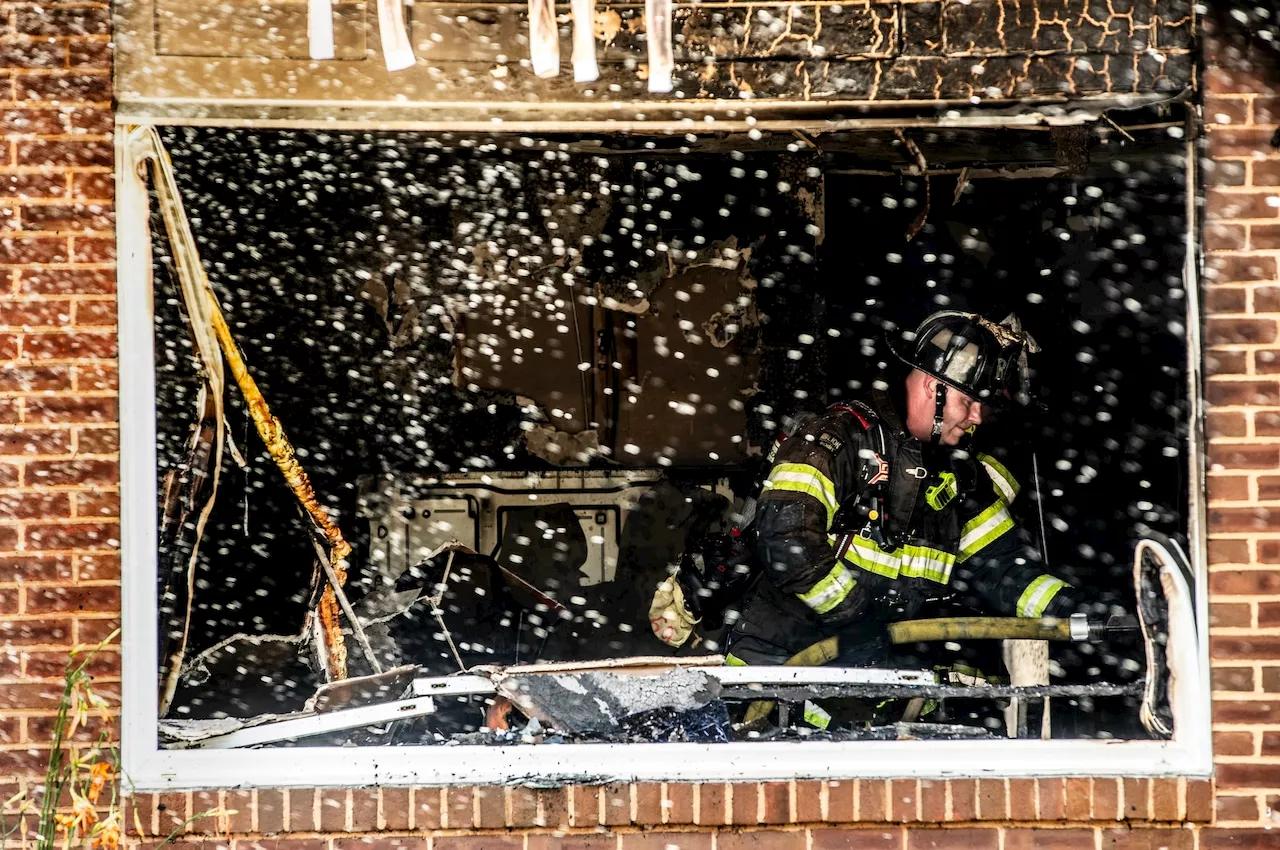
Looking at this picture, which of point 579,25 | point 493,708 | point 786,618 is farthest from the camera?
point 786,618

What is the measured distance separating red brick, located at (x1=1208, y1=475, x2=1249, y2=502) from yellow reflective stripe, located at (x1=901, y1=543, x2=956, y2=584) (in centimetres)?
125

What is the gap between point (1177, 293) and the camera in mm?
4793

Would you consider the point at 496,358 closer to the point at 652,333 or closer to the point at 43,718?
the point at 652,333

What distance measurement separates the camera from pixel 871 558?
15.0 feet

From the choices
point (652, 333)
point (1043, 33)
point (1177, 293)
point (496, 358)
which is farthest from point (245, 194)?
point (1177, 293)

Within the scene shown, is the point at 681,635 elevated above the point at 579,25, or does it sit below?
below

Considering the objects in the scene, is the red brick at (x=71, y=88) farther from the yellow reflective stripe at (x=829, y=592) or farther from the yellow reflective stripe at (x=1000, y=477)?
the yellow reflective stripe at (x=1000, y=477)

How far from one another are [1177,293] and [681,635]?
2.66 meters

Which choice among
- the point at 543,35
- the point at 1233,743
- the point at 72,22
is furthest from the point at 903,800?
the point at 72,22

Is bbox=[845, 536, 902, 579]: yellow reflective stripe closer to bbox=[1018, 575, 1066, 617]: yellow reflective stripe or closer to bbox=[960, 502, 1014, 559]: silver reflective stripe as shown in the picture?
bbox=[960, 502, 1014, 559]: silver reflective stripe

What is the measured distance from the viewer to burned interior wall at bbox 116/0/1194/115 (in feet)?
11.5

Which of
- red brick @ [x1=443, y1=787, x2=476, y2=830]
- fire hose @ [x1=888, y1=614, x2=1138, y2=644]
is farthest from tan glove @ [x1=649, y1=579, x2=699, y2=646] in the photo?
red brick @ [x1=443, y1=787, x2=476, y2=830]

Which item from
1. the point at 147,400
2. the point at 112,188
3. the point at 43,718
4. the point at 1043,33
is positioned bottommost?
the point at 43,718

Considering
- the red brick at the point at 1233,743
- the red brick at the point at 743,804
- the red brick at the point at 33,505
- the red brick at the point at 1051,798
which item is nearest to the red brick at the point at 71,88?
the red brick at the point at 33,505
